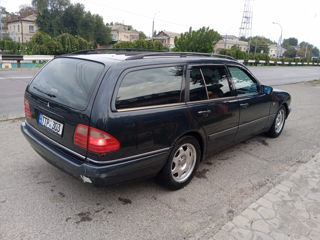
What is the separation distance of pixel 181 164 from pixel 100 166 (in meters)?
1.23

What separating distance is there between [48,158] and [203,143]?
1945 millimetres

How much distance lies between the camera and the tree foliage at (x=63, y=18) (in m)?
60.5

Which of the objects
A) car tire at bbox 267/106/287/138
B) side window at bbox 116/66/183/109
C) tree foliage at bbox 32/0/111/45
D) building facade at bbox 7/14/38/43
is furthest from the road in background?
building facade at bbox 7/14/38/43

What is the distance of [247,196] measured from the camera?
337cm

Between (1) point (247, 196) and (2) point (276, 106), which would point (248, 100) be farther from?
(1) point (247, 196)

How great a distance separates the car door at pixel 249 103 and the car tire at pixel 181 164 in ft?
3.68

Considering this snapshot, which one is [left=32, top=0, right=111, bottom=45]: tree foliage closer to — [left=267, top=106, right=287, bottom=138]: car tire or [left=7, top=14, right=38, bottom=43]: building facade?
[left=7, top=14, right=38, bottom=43]: building facade

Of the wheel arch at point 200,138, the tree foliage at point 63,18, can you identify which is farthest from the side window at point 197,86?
the tree foliage at point 63,18

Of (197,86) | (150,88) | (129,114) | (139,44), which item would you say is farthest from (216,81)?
(139,44)

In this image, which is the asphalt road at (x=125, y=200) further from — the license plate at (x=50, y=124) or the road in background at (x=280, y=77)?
the road in background at (x=280, y=77)

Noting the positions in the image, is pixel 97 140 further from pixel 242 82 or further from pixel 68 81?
pixel 242 82

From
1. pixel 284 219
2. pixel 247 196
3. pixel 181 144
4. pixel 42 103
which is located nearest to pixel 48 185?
pixel 42 103

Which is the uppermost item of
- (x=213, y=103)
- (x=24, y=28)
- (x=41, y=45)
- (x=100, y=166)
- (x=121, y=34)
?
(x=121, y=34)

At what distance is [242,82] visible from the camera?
4.43m
